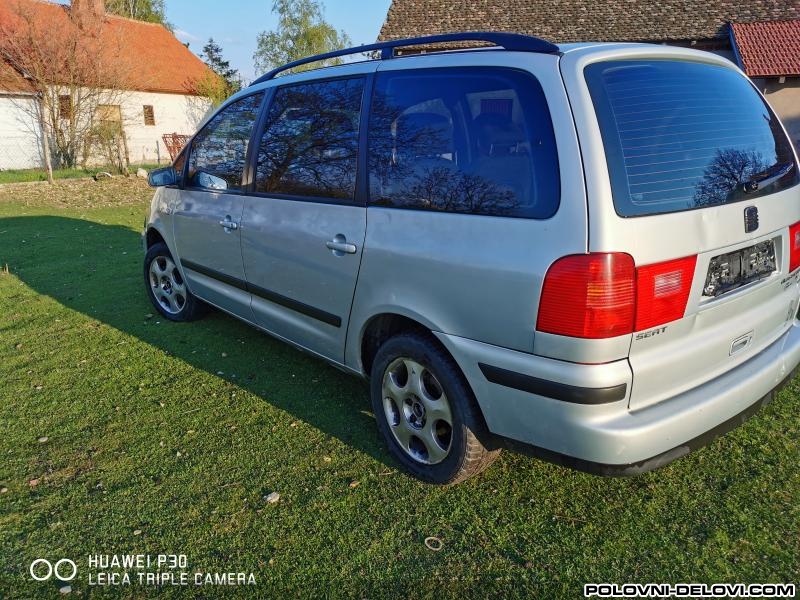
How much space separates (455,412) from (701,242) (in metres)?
1.20

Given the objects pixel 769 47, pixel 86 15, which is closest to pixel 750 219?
pixel 769 47

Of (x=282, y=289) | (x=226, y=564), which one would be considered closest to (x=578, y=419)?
(x=226, y=564)

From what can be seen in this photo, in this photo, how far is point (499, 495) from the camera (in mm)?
2723

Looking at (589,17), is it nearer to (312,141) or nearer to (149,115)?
(312,141)

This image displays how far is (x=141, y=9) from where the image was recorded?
4725 cm

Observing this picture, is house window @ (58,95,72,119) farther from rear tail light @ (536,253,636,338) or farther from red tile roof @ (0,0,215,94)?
rear tail light @ (536,253,636,338)

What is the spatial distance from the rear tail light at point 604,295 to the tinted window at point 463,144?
0.82 feet

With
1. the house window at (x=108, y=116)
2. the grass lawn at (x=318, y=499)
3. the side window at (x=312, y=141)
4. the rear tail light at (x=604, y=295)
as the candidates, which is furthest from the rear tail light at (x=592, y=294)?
the house window at (x=108, y=116)

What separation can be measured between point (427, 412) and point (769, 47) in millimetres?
20044

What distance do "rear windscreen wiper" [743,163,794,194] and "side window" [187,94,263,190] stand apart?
9.42ft

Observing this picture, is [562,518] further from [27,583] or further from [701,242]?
[27,583]

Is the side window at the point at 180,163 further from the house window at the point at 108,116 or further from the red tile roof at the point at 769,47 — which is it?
the house window at the point at 108,116

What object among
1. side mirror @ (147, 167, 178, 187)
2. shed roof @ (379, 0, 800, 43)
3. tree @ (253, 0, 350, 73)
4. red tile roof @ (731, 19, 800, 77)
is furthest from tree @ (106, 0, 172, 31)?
side mirror @ (147, 167, 178, 187)

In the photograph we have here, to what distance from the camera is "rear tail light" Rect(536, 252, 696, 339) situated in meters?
2.00
